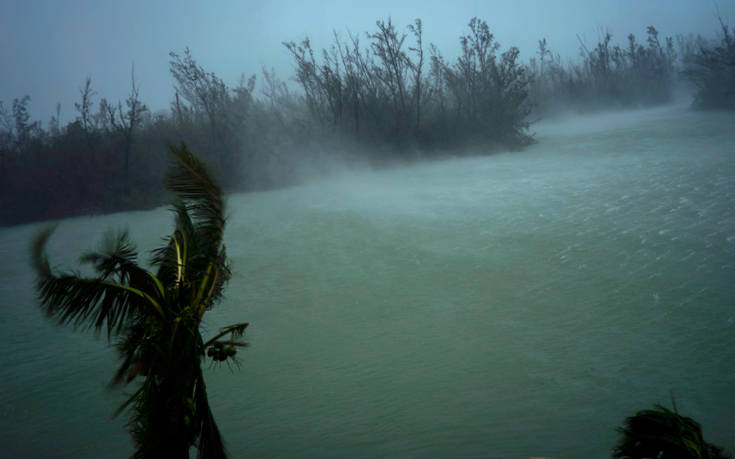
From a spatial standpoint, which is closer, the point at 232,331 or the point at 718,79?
the point at 232,331

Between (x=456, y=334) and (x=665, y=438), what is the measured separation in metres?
3.22

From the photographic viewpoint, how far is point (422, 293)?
565cm

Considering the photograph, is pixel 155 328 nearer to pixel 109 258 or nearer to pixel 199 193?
pixel 109 258

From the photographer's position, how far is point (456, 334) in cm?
459

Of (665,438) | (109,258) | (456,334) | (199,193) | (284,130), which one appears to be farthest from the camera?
(284,130)

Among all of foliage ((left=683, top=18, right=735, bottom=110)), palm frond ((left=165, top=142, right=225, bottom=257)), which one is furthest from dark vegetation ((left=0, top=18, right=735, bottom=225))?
palm frond ((left=165, top=142, right=225, bottom=257))

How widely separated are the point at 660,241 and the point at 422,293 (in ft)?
10.0

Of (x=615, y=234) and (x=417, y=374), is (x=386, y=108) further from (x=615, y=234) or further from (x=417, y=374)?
(x=417, y=374)

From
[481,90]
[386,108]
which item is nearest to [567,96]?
[481,90]

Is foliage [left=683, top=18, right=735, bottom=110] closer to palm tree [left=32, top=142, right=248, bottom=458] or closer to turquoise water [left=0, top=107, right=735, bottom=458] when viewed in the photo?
turquoise water [left=0, top=107, right=735, bottom=458]

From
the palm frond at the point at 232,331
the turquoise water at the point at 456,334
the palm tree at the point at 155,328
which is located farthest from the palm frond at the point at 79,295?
the turquoise water at the point at 456,334

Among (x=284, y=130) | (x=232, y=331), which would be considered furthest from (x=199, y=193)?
(x=284, y=130)

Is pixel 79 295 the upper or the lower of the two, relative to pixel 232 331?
upper

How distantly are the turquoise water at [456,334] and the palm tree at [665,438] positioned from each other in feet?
5.17
